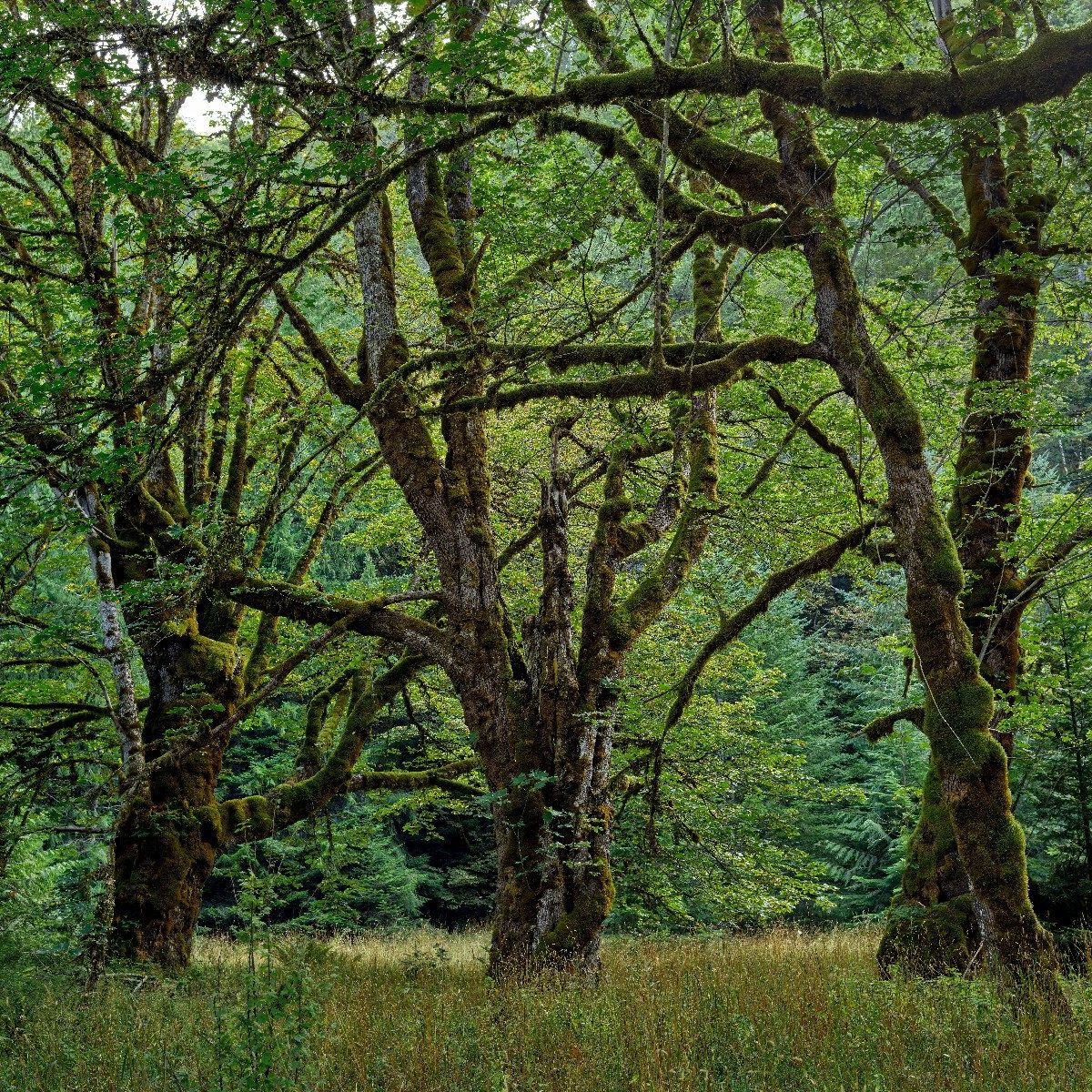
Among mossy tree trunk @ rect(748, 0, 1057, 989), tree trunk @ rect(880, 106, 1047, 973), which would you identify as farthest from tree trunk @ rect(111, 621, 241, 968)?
tree trunk @ rect(880, 106, 1047, 973)

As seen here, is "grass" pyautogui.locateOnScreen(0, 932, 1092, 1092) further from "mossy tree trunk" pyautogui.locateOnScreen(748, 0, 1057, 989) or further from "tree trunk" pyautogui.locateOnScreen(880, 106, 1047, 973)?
"tree trunk" pyautogui.locateOnScreen(880, 106, 1047, 973)

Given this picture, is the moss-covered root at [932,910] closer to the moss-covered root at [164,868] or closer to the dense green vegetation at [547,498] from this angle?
the dense green vegetation at [547,498]

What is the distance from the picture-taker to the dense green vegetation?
448 cm

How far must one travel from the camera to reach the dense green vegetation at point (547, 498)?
14.7ft

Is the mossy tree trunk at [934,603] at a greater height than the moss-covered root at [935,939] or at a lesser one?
greater

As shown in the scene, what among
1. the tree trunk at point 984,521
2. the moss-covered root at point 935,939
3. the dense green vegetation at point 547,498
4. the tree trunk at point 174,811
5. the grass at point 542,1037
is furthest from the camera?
the tree trunk at point 174,811

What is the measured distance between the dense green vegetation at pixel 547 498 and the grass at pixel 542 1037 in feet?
0.14

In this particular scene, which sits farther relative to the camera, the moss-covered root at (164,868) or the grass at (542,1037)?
the moss-covered root at (164,868)

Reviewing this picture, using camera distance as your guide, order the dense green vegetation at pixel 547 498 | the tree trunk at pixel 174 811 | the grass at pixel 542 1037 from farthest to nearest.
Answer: the tree trunk at pixel 174 811 → the dense green vegetation at pixel 547 498 → the grass at pixel 542 1037

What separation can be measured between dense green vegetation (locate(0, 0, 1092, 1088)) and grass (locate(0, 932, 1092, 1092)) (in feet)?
0.14

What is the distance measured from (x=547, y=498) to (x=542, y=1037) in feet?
14.9

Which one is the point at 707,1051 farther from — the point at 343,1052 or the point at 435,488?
the point at 435,488

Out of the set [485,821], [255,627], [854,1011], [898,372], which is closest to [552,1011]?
[854,1011]

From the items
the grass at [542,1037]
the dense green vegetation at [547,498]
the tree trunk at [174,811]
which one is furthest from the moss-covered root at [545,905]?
the tree trunk at [174,811]
